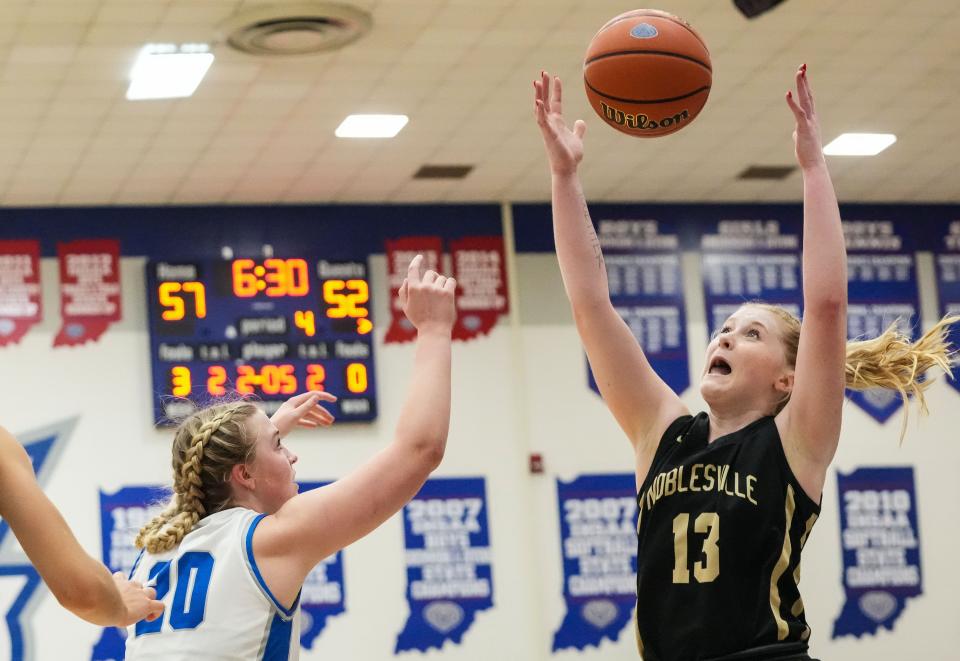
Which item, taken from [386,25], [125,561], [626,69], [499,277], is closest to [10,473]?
[626,69]

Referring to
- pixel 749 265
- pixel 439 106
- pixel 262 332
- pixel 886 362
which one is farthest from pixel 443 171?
pixel 886 362

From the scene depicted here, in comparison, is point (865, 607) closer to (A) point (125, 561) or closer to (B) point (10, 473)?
(A) point (125, 561)

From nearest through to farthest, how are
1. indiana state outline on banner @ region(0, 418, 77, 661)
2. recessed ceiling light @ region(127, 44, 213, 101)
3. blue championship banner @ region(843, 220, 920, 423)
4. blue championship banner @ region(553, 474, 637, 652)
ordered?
recessed ceiling light @ region(127, 44, 213, 101) → indiana state outline on banner @ region(0, 418, 77, 661) → blue championship banner @ region(553, 474, 637, 652) → blue championship banner @ region(843, 220, 920, 423)

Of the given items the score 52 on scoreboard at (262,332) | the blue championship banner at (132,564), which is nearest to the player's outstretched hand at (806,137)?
the blue championship banner at (132,564)

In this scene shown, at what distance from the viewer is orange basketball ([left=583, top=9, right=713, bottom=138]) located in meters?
4.46

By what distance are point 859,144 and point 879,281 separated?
1.43 metres

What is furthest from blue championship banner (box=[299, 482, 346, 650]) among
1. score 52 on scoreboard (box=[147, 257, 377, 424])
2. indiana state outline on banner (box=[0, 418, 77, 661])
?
indiana state outline on banner (box=[0, 418, 77, 661])

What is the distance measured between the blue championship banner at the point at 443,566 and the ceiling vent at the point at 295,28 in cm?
315

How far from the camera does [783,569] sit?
Result: 123 inches

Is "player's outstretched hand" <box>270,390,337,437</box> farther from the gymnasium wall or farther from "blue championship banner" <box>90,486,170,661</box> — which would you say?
the gymnasium wall

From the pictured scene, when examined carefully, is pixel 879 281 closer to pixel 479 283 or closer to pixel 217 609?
pixel 479 283

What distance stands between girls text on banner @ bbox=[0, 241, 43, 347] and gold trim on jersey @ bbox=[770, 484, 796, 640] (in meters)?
6.84

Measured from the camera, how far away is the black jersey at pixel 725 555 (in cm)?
308

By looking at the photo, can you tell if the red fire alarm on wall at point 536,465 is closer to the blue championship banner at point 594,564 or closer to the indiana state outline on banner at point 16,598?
the blue championship banner at point 594,564
